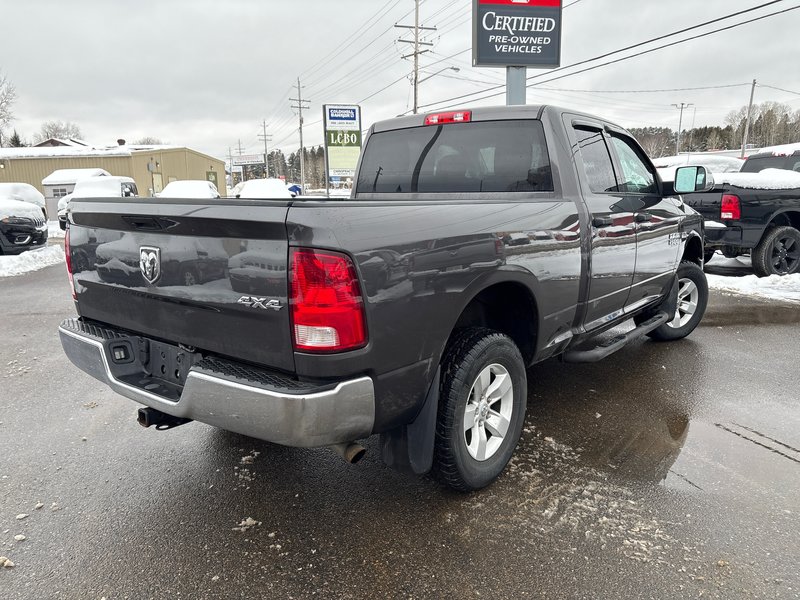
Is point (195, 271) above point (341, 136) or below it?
below

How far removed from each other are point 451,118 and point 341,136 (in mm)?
12655

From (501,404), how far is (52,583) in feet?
7.09

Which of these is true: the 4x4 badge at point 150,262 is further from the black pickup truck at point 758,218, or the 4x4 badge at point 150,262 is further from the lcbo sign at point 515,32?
the lcbo sign at point 515,32

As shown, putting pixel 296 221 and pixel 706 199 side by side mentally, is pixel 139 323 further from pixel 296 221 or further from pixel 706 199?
pixel 706 199

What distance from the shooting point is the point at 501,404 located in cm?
294

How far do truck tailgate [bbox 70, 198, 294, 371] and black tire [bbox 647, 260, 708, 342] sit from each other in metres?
4.46

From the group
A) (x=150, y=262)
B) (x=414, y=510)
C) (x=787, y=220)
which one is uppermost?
(x=150, y=262)

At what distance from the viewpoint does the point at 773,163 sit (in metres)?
10.2

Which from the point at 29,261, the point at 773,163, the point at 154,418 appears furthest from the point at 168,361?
the point at 773,163

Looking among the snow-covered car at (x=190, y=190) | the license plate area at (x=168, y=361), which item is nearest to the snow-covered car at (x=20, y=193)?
the snow-covered car at (x=190, y=190)

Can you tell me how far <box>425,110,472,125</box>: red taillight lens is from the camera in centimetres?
371

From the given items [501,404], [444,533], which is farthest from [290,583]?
[501,404]

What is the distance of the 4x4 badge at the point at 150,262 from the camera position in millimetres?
2412

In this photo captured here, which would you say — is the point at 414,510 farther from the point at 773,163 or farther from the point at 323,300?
the point at 773,163
